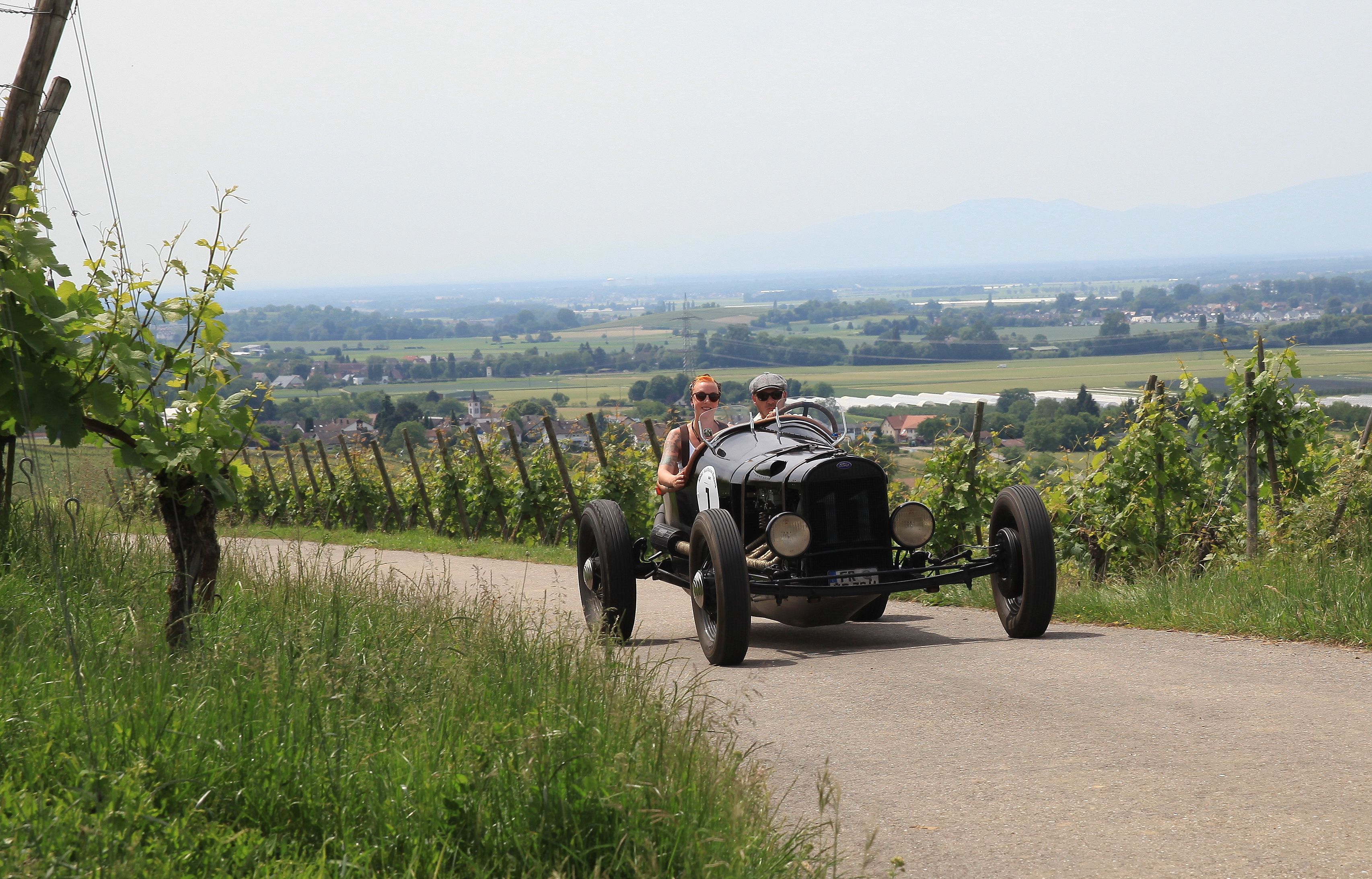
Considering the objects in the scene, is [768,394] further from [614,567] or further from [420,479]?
[420,479]

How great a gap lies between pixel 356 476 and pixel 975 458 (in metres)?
17.6

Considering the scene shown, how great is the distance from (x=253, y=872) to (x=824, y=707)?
3769 millimetres

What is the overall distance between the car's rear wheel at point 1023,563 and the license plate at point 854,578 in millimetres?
1014

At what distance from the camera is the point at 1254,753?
5262 millimetres

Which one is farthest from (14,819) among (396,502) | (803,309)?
(803,309)

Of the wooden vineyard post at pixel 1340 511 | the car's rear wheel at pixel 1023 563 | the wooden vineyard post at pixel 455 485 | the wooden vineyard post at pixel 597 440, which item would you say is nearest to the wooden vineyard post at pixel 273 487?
the wooden vineyard post at pixel 455 485

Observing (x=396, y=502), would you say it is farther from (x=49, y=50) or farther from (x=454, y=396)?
(x=454, y=396)

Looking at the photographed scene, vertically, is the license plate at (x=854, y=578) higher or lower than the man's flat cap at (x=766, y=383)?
lower

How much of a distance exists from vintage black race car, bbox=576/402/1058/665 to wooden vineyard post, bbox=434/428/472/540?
14.4 m

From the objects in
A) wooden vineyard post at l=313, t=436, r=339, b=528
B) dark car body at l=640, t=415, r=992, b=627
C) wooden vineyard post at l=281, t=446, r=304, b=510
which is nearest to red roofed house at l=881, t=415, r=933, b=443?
dark car body at l=640, t=415, r=992, b=627

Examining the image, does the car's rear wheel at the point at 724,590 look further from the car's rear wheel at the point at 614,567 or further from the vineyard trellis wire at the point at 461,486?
the vineyard trellis wire at the point at 461,486

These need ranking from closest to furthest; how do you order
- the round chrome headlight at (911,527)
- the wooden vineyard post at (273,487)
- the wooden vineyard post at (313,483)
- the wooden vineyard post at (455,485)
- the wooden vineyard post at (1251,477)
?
the round chrome headlight at (911,527)
the wooden vineyard post at (1251,477)
the wooden vineyard post at (455,485)
the wooden vineyard post at (313,483)
the wooden vineyard post at (273,487)

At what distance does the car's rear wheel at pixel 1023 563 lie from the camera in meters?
8.08

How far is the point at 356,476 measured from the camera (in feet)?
91.8
